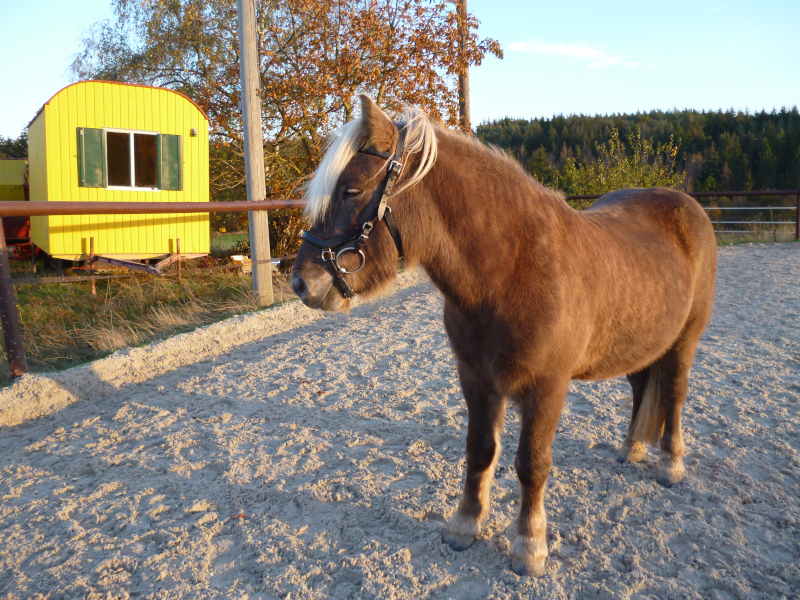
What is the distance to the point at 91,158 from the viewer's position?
9289 mm

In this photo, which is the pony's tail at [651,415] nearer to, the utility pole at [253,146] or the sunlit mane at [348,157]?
the sunlit mane at [348,157]

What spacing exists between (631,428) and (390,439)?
1450 mm

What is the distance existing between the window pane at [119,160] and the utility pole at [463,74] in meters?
7.10

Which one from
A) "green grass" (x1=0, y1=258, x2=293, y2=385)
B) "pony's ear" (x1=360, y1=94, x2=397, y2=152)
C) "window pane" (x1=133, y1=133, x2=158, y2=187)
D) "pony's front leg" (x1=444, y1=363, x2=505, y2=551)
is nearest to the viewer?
"pony's ear" (x1=360, y1=94, x2=397, y2=152)

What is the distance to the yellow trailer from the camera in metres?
9.09

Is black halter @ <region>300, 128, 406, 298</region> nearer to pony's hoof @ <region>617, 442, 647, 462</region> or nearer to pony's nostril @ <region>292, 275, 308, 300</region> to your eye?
pony's nostril @ <region>292, 275, 308, 300</region>

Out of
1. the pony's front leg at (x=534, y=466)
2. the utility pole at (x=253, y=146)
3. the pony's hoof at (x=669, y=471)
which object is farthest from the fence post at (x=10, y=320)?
the pony's hoof at (x=669, y=471)

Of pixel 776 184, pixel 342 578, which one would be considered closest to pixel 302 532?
pixel 342 578

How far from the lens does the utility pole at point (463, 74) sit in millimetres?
12047

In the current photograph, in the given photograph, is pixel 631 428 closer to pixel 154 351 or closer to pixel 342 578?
pixel 342 578

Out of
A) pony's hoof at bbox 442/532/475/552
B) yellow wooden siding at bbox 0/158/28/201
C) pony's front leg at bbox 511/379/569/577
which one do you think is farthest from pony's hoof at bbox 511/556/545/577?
yellow wooden siding at bbox 0/158/28/201

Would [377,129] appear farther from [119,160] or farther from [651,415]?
[119,160]

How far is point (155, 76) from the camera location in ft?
49.5

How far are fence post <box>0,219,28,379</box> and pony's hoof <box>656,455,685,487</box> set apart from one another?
14.6 ft
